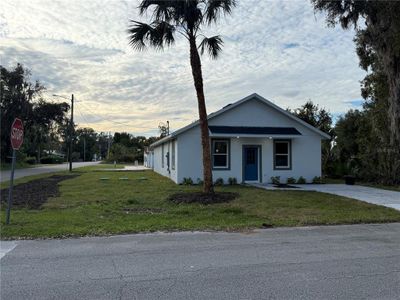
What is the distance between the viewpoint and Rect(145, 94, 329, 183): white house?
21.9 metres

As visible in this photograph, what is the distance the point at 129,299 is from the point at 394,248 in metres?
5.08

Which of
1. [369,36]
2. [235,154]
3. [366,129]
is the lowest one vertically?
[235,154]

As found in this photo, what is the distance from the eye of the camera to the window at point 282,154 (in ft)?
75.4

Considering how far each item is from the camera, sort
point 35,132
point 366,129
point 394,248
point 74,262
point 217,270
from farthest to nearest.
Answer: point 35,132
point 366,129
point 394,248
point 74,262
point 217,270

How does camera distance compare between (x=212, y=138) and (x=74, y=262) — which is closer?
(x=74, y=262)

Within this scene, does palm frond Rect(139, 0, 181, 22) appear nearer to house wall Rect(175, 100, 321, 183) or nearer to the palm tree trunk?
the palm tree trunk

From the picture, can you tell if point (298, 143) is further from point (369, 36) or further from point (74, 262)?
point (74, 262)

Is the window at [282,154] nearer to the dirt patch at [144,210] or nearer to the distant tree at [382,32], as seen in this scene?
the distant tree at [382,32]

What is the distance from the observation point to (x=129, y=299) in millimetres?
4805

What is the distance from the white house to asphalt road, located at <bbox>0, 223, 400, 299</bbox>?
13232 millimetres

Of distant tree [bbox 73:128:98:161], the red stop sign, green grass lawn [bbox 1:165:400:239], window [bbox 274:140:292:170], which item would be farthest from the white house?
distant tree [bbox 73:128:98:161]

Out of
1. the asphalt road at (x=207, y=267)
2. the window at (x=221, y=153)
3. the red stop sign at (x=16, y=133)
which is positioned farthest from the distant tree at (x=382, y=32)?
the red stop sign at (x=16, y=133)

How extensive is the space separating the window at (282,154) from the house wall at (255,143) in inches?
9.7

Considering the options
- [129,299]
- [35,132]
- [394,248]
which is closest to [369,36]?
[394,248]
